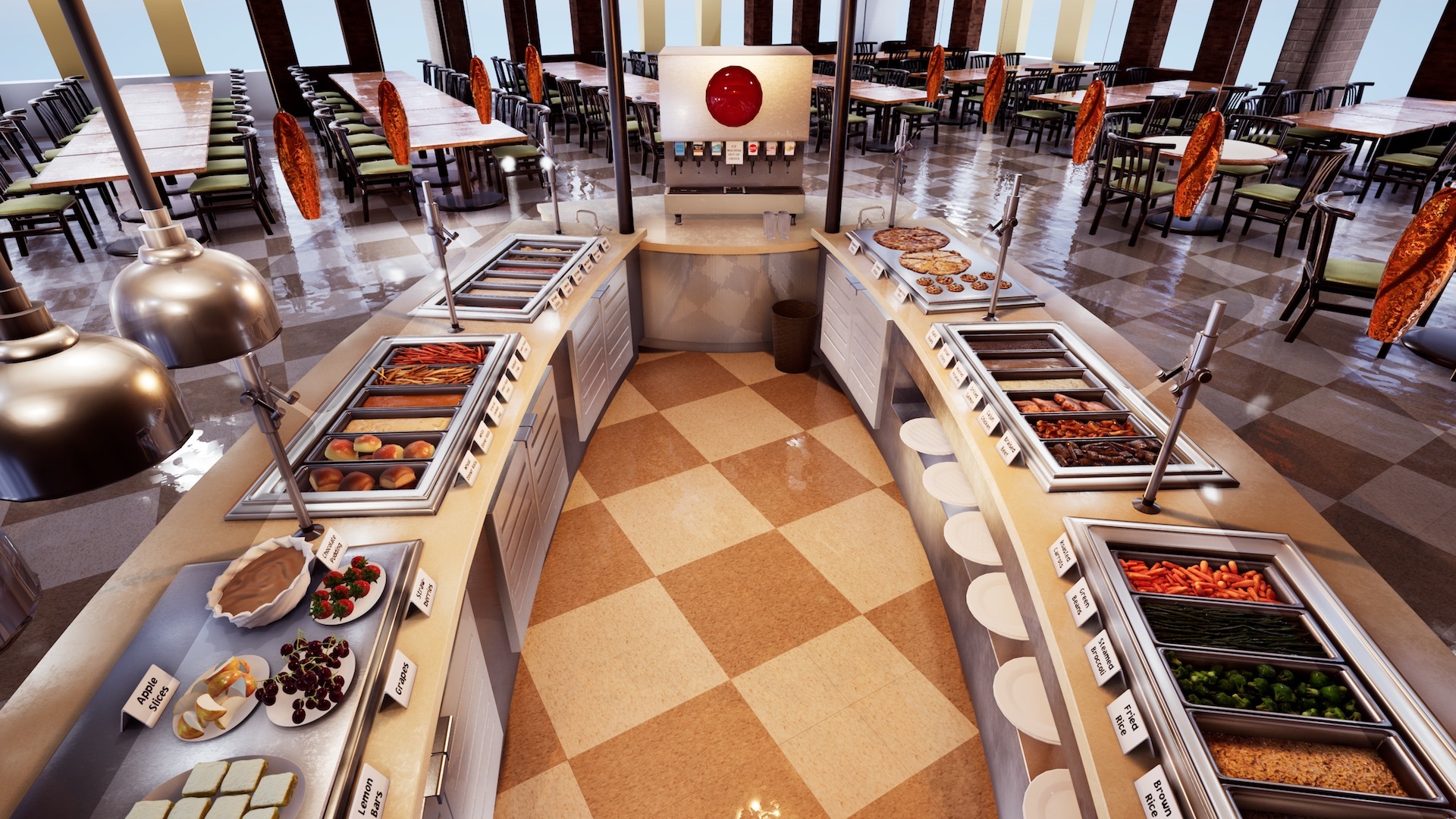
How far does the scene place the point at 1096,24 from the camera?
14398mm

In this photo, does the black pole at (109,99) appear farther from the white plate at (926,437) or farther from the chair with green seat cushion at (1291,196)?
the chair with green seat cushion at (1291,196)

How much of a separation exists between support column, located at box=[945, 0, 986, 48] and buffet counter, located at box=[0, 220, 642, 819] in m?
15.9

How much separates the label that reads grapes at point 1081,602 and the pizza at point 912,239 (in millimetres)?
2545

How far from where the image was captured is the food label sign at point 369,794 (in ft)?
4.15

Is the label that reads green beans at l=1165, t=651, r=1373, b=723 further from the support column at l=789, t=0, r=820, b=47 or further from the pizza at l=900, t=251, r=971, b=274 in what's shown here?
the support column at l=789, t=0, r=820, b=47

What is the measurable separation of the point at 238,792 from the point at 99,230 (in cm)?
856

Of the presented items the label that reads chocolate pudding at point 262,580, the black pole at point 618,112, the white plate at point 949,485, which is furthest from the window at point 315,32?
the white plate at point 949,485

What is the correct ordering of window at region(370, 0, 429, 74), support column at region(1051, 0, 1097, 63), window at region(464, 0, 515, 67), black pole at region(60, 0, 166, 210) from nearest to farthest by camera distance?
black pole at region(60, 0, 166, 210), window at region(464, 0, 515, 67), window at region(370, 0, 429, 74), support column at region(1051, 0, 1097, 63)

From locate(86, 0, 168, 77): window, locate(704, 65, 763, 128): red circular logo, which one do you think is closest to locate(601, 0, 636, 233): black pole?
locate(704, 65, 763, 128): red circular logo

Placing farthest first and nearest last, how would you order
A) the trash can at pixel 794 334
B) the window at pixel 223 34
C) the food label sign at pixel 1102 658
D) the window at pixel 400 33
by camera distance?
the window at pixel 400 33
the window at pixel 223 34
the trash can at pixel 794 334
the food label sign at pixel 1102 658

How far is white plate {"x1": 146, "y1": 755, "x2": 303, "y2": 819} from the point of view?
1.25 m

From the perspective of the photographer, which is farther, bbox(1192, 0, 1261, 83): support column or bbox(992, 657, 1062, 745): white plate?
bbox(1192, 0, 1261, 83): support column

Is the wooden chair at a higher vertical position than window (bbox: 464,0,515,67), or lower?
lower

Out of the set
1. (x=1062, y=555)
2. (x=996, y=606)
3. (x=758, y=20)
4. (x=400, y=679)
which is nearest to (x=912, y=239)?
(x=996, y=606)
